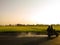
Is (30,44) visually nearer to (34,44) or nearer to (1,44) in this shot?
(34,44)

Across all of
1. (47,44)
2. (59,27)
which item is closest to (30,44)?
(47,44)

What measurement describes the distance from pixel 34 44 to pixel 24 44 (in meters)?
0.49

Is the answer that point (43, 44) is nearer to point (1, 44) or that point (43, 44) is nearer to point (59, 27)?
point (1, 44)

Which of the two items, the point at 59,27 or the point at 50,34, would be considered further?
the point at 59,27

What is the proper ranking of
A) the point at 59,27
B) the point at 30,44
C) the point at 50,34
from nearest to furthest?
the point at 30,44, the point at 50,34, the point at 59,27

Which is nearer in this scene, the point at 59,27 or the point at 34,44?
the point at 34,44

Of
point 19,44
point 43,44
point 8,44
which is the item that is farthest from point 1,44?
point 43,44

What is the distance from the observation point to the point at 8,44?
8.87 metres

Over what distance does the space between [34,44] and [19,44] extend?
28.8 inches

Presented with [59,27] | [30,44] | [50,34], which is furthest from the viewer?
[59,27]

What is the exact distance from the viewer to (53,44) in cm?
887

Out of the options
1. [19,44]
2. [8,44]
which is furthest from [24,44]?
[8,44]

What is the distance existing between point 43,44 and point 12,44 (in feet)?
5.00

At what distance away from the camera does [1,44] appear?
29.3 ft
